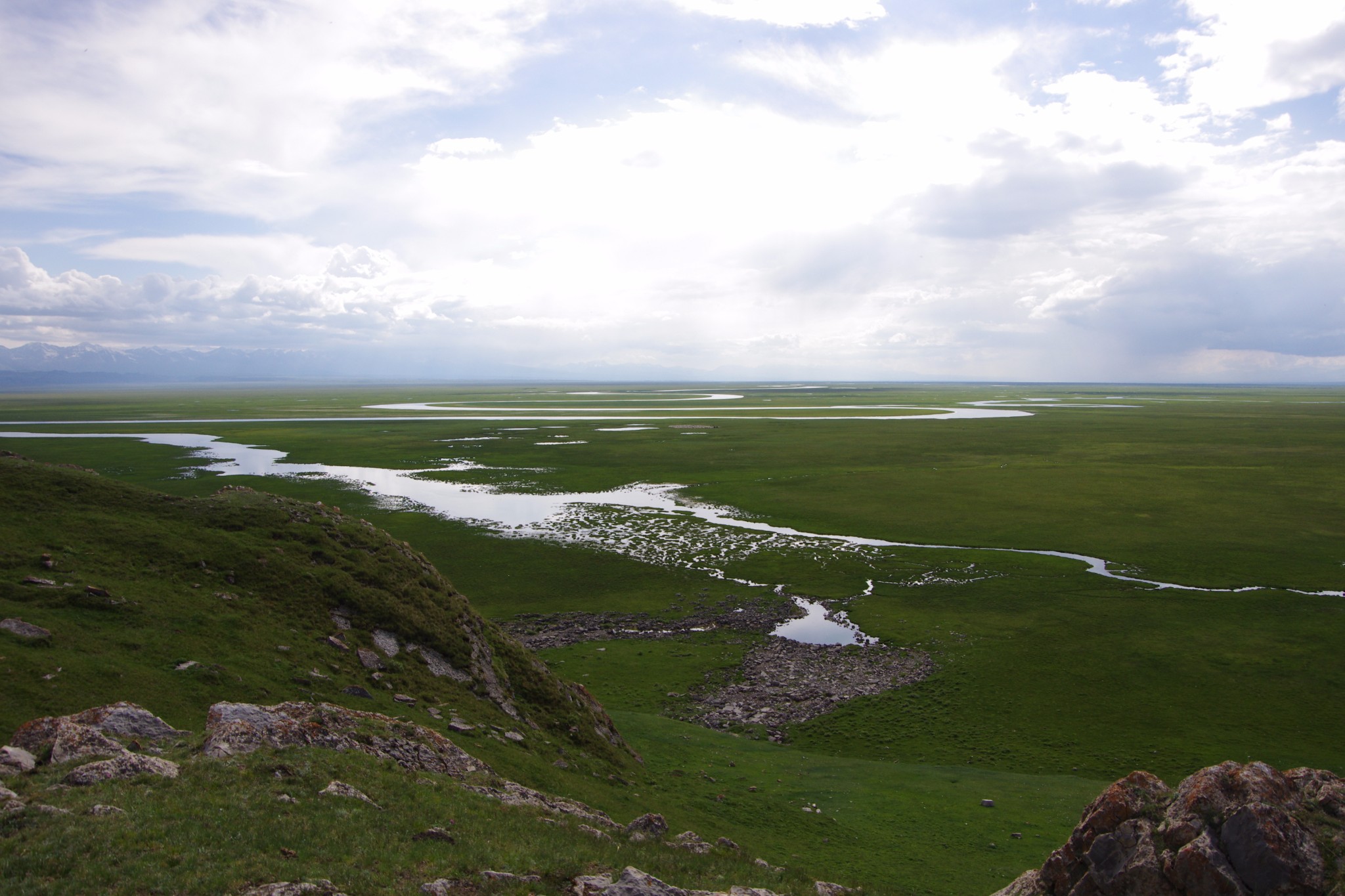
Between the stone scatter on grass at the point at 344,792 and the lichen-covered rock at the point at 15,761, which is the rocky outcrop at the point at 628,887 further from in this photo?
the lichen-covered rock at the point at 15,761

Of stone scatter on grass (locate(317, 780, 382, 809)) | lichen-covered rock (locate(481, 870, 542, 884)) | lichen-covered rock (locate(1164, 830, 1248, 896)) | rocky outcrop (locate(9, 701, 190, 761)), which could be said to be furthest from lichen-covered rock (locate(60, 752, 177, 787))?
lichen-covered rock (locate(1164, 830, 1248, 896))

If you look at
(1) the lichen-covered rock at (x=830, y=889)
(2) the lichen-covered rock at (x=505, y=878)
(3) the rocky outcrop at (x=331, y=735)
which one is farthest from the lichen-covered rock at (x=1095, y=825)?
(3) the rocky outcrop at (x=331, y=735)

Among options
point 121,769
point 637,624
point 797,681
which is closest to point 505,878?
point 121,769

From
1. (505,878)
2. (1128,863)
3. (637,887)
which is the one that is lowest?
(1128,863)

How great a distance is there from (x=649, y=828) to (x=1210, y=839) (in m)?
11.2

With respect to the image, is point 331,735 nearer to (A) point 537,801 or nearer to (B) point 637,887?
(A) point 537,801

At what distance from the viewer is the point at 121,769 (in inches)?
499

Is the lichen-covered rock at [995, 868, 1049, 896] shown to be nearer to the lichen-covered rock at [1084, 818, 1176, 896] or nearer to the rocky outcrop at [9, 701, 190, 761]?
the lichen-covered rock at [1084, 818, 1176, 896]

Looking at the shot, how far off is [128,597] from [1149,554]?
6166 centimetres

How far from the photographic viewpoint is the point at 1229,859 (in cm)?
1220

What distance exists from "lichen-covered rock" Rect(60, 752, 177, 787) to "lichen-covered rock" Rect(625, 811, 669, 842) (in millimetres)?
9487

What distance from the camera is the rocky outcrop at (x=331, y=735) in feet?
48.8

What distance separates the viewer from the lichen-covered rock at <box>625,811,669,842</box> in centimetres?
1659

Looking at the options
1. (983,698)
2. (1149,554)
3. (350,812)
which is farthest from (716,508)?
(350,812)
